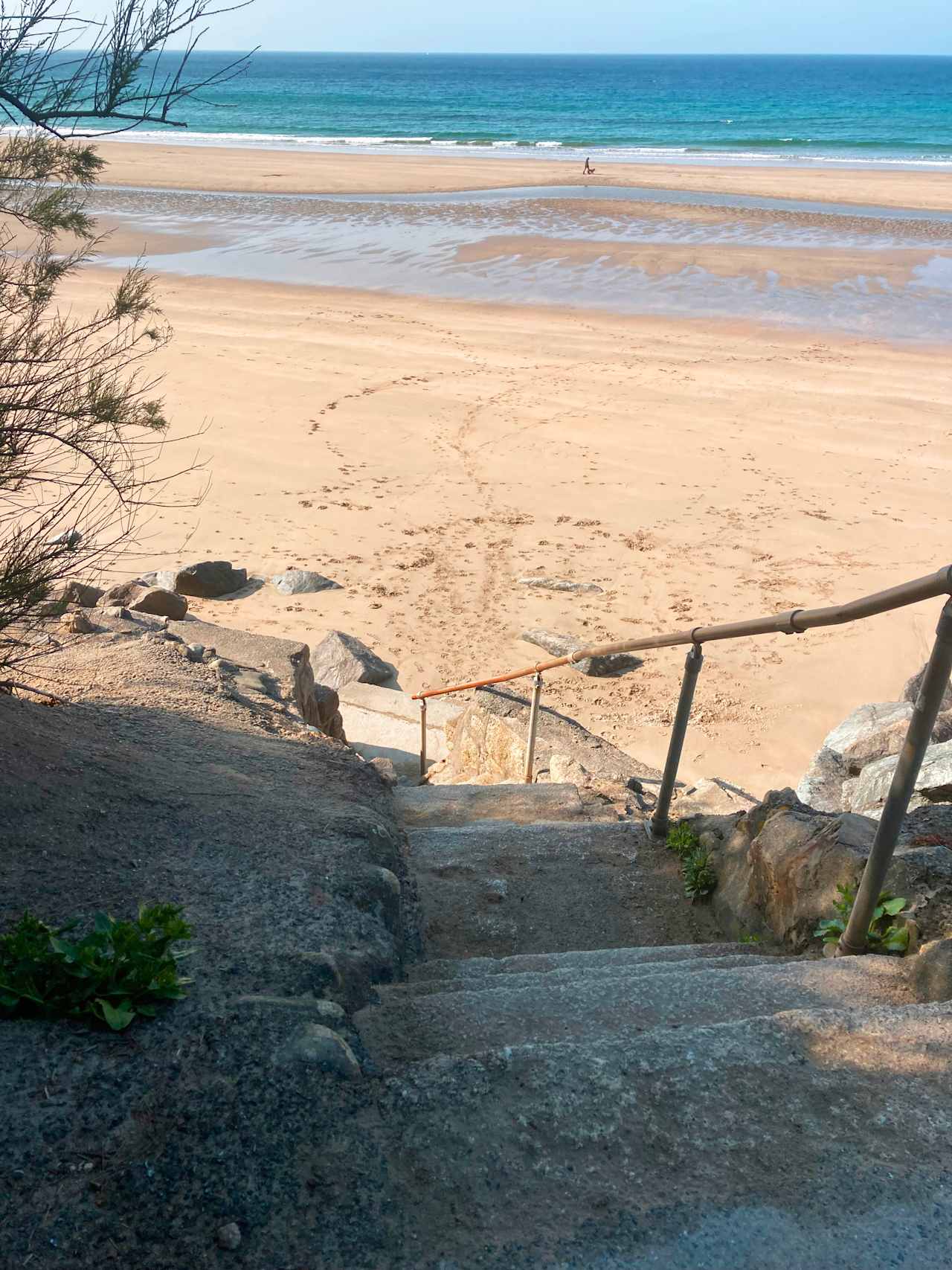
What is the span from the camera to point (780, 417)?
1445 cm

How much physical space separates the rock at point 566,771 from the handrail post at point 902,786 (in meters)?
3.57

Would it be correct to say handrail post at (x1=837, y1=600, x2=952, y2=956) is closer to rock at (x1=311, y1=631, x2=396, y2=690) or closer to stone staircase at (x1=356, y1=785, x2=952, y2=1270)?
stone staircase at (x1=356, y1=785, x2=952, y2=1270)

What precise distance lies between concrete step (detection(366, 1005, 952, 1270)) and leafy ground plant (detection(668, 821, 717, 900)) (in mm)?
1632

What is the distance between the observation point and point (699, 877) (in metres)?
4.16

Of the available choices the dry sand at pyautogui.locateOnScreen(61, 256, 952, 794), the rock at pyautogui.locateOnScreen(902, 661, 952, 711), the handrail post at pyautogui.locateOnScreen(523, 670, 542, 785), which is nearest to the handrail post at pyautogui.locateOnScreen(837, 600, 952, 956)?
the handrail post at pyautogui.locateOnScreen(523, 670, 542, 785)

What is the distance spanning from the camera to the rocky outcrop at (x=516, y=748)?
22.3 feet

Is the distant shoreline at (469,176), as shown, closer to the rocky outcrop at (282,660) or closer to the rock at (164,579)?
the rock at (164,579)

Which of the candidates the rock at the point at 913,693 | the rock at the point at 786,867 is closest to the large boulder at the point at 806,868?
the rock at the point at 786,867

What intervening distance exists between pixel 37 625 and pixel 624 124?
6431 cm

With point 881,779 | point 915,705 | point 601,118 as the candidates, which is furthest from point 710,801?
point 601,118

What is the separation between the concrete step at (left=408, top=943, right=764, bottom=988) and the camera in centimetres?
327

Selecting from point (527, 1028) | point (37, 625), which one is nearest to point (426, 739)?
point (37, 625)

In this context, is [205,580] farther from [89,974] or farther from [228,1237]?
[228,1237]

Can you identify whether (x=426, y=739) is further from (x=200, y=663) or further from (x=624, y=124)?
(x=624, y=124)
